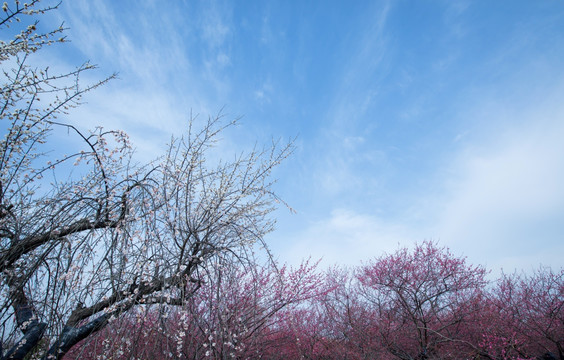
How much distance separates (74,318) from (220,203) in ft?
7.81

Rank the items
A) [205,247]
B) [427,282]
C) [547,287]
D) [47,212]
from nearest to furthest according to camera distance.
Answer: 1. [47,212]
2. [205,247]
3. [427,282]
4. [547,287]

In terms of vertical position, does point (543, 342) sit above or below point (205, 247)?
below

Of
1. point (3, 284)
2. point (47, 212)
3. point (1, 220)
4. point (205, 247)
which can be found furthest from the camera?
point (205, 247)

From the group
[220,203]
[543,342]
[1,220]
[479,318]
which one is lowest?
[543,342]

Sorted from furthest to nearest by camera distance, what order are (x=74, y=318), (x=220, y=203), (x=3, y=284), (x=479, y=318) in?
(x=479, y=318), (x=220, y=203), (x=74, y=318), (x=3, y=284)

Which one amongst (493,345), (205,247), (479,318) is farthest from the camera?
(479,318)

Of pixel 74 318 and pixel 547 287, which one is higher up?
→ pixel 547 287

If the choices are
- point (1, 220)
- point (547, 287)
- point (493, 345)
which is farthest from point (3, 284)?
point (547, 287)

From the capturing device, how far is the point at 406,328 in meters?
9.91

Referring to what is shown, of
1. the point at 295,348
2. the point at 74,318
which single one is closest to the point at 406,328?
the point at 295,348

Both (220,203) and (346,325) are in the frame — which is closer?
(220,203)

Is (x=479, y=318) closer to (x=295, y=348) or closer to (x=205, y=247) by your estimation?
(x=295, y=348)

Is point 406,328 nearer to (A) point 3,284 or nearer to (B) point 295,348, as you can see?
(B) point 295,348

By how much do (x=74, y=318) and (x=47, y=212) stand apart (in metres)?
1.16
